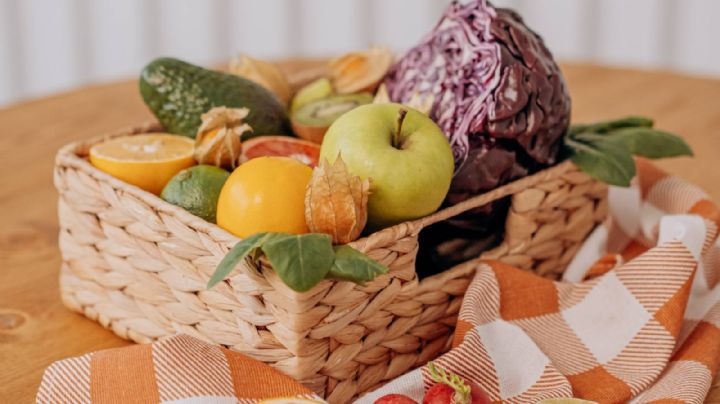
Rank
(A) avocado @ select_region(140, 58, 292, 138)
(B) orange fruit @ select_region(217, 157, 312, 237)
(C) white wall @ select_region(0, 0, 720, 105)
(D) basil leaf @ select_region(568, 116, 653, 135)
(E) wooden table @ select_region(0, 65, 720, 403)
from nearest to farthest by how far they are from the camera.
A: (B) orange fruit @ select_region(217, 157, 312, 237), (E) wooden table @ select_region(0, 65, 720, 403), (A) avocado @ select_region(140, 58, 292, 138), (D) basil leaf @ select_region(568, 116, 653, 135), (C) white wall @ select_region(0, 0, 720, 105)

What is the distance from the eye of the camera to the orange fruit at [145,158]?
3.62 ft

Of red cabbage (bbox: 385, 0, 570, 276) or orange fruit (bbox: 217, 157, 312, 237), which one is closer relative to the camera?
orange fruit (bbox: 217, 157, 312, 237)

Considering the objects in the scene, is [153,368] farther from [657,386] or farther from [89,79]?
[89,79]

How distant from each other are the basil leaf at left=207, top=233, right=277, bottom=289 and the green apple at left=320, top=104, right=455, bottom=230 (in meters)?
0.14

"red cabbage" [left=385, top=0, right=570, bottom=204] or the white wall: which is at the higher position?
"red cabbage" [left=385, top=0, right=570, bottom=204]

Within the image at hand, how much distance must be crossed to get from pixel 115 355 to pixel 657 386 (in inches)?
21.0

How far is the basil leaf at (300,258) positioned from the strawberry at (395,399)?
130 millimetres

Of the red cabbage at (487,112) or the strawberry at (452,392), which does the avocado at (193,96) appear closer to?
the red cabbage at (487,112)

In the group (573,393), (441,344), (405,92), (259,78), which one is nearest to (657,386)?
(573,393)

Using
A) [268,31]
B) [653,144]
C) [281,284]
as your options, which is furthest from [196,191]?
[268,31]

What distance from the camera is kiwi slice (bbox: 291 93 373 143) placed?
1.23m

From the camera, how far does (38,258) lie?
4.18 ft

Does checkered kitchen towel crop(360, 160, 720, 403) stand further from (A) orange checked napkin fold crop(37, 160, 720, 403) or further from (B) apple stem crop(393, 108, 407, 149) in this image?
(B) apple stem crop(393, 108, 407, 149)

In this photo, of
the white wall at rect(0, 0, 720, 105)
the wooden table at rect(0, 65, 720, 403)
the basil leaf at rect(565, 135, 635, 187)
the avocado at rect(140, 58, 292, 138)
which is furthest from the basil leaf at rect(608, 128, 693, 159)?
the white wall at rect(0, 0, 720, 105)
